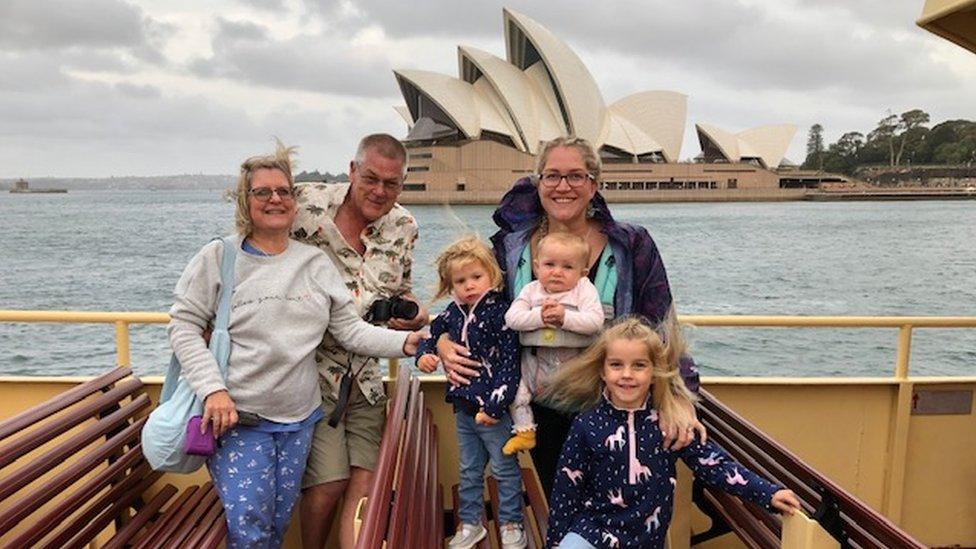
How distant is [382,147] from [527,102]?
4412 centimetres

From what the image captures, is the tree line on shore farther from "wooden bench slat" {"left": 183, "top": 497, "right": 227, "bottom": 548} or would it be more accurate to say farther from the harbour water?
"wooden bench slat" {"left": 183, "top": 497, "right": 227, "bottom": 548}

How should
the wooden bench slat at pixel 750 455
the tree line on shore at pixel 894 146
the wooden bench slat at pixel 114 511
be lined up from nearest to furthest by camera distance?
the wooden bench slat at pixel 750 455, the wooden bench slat at pixel 114 511, the tree line on shore at pixel 894 146

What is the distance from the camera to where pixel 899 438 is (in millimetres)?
2873

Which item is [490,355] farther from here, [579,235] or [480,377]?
[579,235]

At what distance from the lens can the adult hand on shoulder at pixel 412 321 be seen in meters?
2.35

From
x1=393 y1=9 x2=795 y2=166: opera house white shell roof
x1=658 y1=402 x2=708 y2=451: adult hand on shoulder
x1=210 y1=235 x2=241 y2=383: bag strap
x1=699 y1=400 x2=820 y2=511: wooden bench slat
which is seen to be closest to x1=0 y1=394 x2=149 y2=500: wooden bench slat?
x1=210 y1=235 x2=241 y2=383: bag strap

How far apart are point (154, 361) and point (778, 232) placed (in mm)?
36088

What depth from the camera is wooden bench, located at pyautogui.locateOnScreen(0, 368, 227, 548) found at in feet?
6.32

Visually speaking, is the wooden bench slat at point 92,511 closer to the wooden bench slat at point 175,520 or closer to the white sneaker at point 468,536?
the wooden bench slat at point 175,520

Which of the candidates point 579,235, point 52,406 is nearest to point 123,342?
point 52,406

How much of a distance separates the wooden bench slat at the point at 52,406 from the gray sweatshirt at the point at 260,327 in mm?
529

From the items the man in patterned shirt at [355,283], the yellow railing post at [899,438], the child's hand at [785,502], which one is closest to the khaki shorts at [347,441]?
the man in patterned shirt at [355,283]

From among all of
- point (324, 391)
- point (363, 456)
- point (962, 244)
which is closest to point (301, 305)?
point (324, 391)

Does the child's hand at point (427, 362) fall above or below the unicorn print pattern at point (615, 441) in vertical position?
above
